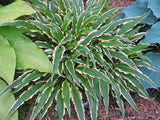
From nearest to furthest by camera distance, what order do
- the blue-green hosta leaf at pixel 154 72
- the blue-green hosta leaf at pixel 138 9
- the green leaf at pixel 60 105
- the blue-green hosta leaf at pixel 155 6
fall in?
1. the green leaf at pixel 60 105
2. the blue-green hosta leaf at pixel 154 72
3. the blue-green hosta leaf at pixel 155 6
4. the blue-green hosta leaf at pixel 138 9

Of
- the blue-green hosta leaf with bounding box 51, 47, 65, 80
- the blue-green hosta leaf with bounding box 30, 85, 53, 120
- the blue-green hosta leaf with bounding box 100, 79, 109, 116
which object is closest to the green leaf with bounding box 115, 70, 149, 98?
the blue-green hosta leaf with bounding box 100, 79, 109, 116

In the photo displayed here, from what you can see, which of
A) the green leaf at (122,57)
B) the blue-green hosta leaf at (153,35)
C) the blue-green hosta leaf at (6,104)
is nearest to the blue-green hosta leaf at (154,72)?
the blue-green hosta leaf at (153,35)

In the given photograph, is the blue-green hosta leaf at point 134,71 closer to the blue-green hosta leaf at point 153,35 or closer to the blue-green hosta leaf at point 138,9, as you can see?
the blue-green hosta leaf at point 153,35

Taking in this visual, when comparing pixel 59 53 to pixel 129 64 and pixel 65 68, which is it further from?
pixel 129 64

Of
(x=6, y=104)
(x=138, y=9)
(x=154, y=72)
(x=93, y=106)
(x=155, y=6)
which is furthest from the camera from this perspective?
(x=138, y=9)

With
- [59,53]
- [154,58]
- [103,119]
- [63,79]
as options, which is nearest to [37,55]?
[59,53]

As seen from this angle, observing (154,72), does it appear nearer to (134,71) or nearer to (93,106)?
(134,71)

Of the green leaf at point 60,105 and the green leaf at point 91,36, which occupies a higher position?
the green leaf at point 91,36

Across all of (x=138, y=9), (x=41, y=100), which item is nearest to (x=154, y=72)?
(x=138, y=9)
